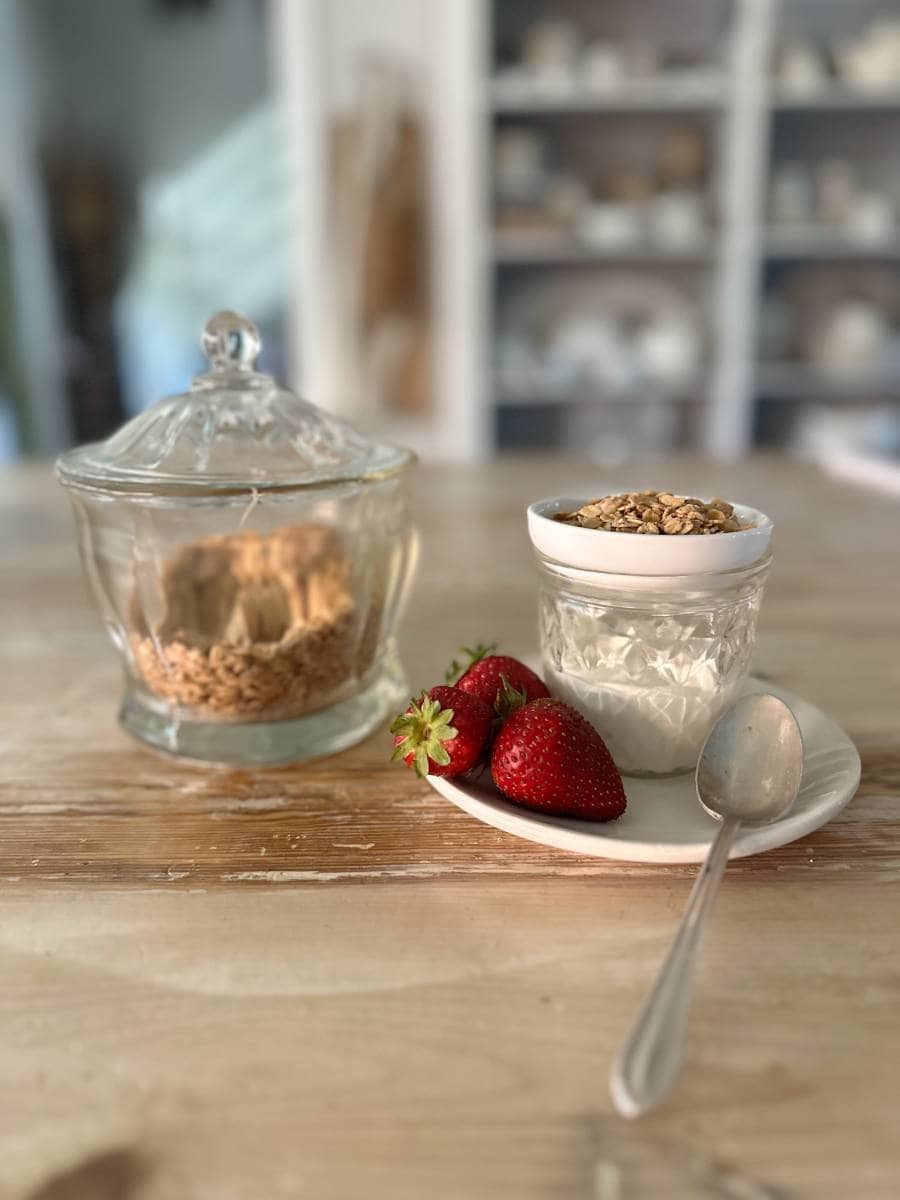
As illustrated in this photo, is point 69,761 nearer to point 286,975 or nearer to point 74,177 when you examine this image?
point 286,975

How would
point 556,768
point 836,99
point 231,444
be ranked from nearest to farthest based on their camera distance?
point 556,768 < point 231,444 < point 836,99

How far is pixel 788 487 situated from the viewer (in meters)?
1.41

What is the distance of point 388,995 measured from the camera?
35 cm

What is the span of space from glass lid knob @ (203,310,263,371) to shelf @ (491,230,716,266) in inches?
89.6

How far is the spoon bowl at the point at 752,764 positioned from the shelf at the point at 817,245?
2537 mm

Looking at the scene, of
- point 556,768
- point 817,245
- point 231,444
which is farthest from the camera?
point 817,245

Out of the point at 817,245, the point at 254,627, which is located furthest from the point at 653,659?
the point at 817,245

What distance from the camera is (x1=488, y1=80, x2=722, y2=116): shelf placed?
2.56 metres

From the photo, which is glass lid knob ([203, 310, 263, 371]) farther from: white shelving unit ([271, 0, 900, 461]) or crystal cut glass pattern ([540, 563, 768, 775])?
white shelving unit ([271, 0, 900, 461])

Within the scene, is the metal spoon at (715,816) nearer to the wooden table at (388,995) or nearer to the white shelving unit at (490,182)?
the wooden table at (388,995)

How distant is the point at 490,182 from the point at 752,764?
8.42 ft

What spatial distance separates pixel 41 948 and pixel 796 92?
9.39 feet

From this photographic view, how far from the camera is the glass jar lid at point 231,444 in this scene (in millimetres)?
532

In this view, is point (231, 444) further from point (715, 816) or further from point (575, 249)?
point (575, 249)
